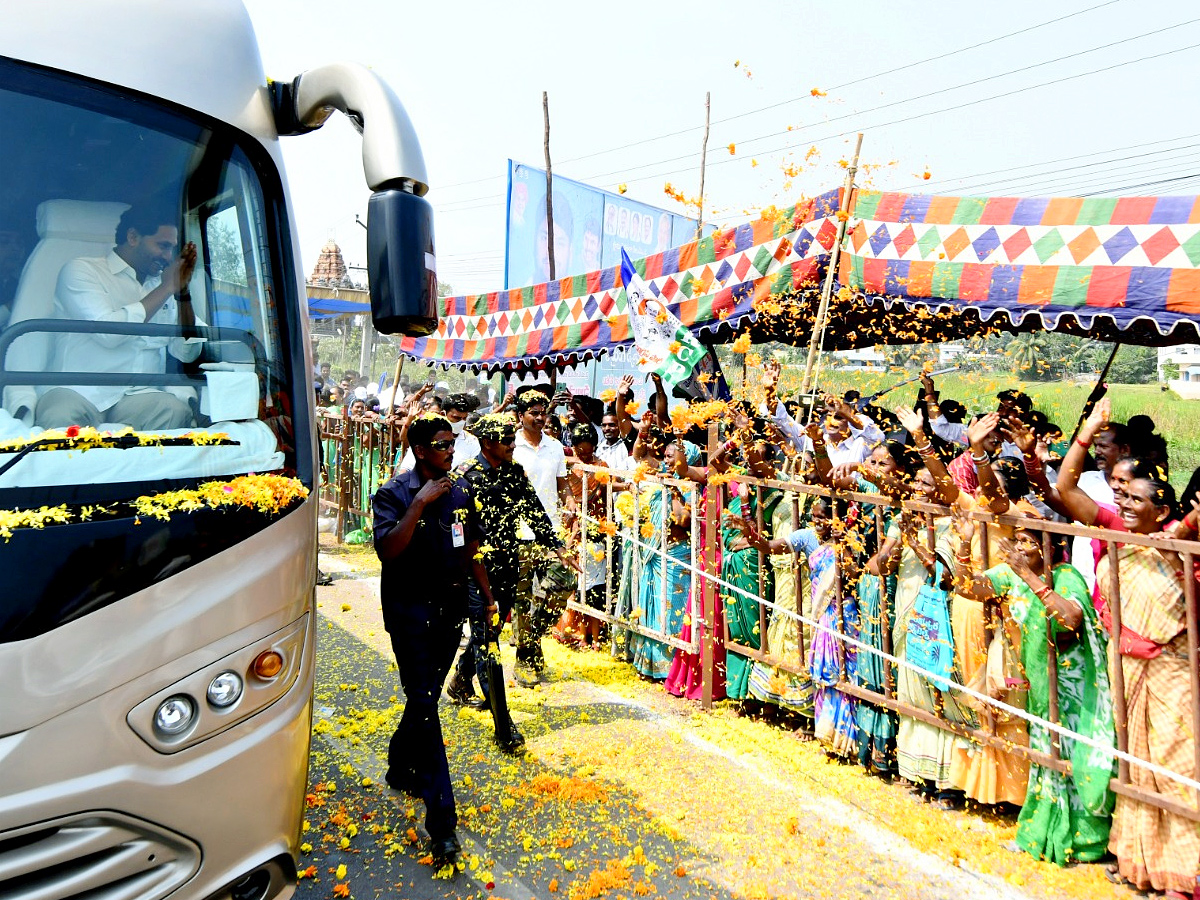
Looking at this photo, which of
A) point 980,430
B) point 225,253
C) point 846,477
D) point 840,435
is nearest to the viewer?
point 225,253

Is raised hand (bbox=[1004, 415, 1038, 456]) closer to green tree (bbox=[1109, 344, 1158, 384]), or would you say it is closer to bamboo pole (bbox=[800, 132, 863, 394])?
bamboo pole (bbox=[800, 132, 863, 394])

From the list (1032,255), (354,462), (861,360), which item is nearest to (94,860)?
(1032,255)

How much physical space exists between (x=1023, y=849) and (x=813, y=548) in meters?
1.94

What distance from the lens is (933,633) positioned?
15.1 feet

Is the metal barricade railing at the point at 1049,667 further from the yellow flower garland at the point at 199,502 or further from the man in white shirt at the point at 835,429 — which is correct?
the yellow flower garland at the point at 199,502

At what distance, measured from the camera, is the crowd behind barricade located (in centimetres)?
387

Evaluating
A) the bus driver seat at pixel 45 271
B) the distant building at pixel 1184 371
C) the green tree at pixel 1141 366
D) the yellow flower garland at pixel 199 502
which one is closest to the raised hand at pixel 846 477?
the yellow flower garland at pixel 199 502

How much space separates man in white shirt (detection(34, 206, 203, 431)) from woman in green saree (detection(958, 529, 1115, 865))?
3.78m

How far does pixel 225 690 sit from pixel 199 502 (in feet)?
1.83

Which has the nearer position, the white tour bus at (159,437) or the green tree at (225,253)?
the white tour bus at (159,437)

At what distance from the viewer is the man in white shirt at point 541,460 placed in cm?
742

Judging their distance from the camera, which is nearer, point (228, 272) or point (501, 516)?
point (228, 272)

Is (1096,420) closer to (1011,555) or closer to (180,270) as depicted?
(1011,555)

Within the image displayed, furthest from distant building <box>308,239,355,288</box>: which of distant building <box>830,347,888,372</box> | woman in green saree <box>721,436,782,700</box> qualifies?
woman in green saree <box>721,436,782,700</box>
